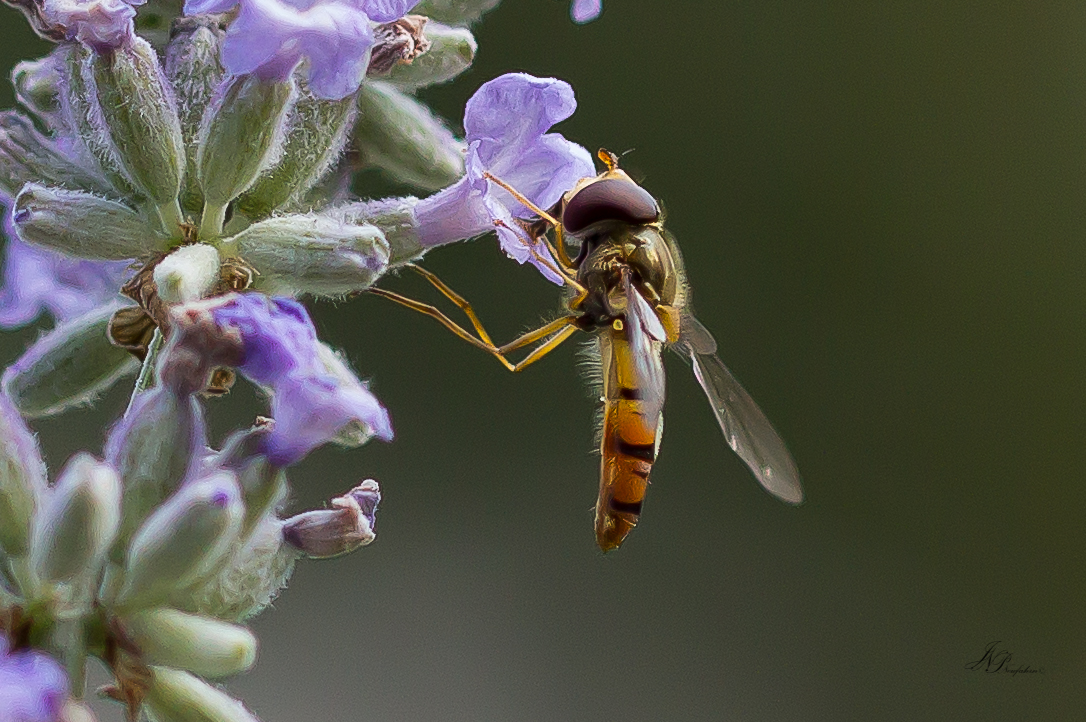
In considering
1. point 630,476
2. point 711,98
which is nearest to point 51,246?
point 630,476

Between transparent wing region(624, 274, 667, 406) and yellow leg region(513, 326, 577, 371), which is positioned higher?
transparent wing region(624, 274, 667, 406)

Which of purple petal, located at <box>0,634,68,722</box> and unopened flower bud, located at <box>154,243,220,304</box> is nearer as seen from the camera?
purple petal, located at <box>0,634,68,722</box>

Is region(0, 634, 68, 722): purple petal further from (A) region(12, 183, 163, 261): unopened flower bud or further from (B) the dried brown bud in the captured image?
(B) the dried brown bud

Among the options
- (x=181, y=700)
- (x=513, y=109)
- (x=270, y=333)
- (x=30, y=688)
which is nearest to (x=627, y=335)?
(x=513, y=109)

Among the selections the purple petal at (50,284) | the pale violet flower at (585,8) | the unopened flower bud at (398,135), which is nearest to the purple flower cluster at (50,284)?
the purple petal at (50,284)

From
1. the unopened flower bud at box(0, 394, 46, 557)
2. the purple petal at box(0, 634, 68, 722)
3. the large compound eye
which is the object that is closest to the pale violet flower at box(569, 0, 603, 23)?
the large compound eye

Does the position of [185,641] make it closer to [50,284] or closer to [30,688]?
[30,688]

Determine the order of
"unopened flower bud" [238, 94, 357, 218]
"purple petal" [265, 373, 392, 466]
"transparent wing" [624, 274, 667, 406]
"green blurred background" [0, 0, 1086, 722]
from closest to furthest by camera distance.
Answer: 1. "purple petal" [265, 373, 392, 466]
2. "unopened flower bud" [238, 94, 357, 218]
3. "transparent wing" [624, 274, 667, 406]
4. "green blurred background" [0, 0, 1086, 722]

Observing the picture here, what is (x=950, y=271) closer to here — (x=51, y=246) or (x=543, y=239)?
(x=543, y=239)
